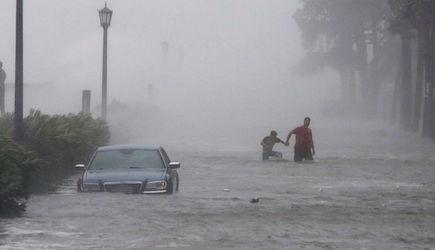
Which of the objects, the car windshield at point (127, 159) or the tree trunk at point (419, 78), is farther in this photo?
the tree trunk at point (419, 78)

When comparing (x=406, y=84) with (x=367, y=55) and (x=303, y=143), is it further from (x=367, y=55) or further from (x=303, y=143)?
(x=303, y=143)

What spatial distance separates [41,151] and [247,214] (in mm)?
7328

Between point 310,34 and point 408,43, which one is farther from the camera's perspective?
point 310,34

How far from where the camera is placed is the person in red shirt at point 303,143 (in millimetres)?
37125

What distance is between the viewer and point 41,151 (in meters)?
25.8

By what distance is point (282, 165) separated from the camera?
36656 millimetres

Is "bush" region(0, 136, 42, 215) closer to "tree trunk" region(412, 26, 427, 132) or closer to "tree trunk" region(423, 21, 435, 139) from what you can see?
"tree trunk" region(423, 21, 435, 139)

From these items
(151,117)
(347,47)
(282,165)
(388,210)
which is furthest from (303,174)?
(347,47)

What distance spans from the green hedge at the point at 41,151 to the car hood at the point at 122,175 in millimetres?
1001

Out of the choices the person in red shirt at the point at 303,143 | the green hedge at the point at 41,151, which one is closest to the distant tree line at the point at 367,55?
the person in red shirt at the point at 303,143

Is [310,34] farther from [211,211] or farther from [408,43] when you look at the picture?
[211,211]

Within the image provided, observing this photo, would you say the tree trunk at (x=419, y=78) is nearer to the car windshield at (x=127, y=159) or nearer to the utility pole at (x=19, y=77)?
the car windshield at (x=127, y=159)

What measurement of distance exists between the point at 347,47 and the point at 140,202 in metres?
78.2

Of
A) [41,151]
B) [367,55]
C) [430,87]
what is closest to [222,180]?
[41,151]
